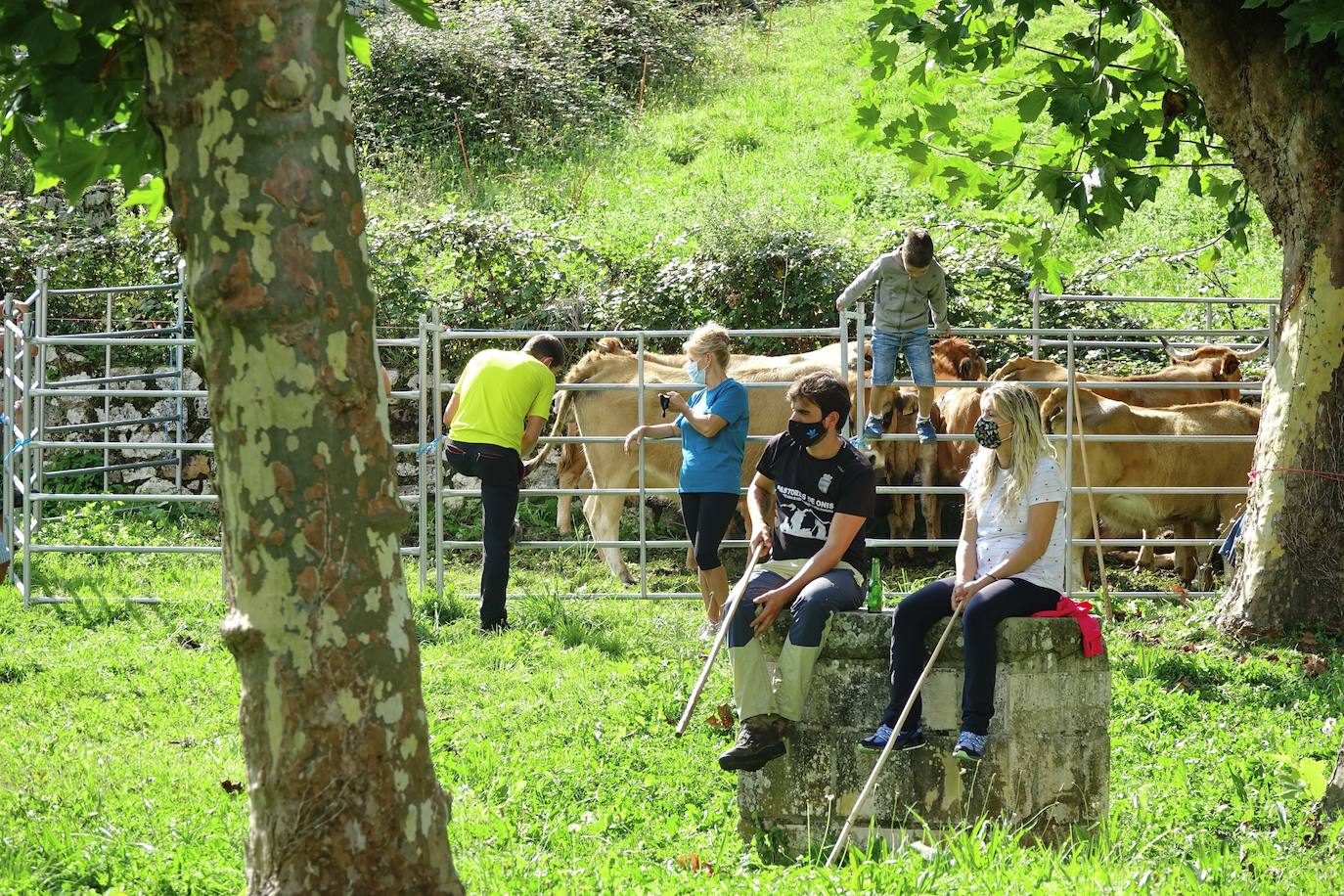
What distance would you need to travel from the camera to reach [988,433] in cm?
555

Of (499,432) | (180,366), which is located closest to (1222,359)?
(499,432)

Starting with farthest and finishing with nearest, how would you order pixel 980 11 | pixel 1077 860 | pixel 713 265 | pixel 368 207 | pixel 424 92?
1. pixel 424 92
2. pixel 368 207
3. pixel 713 265
4. pixel 980 11
5. pixel 1077 860

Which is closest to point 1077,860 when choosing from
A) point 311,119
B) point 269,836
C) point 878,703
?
point 878,703

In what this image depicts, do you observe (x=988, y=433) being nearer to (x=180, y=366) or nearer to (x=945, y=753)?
(x=945, y=753)

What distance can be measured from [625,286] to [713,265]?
34.8 inches

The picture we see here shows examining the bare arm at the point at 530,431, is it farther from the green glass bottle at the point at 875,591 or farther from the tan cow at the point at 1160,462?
the tan cow at the point at 1160,462

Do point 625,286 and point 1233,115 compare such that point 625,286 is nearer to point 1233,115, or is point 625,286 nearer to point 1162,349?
point 1162,349

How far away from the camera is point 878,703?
204 inches

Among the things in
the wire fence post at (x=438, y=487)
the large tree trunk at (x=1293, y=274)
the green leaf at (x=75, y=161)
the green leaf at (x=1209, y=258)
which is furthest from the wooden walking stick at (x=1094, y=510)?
the green leaf at (x=75, y=161)

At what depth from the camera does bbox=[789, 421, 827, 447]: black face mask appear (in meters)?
5.88

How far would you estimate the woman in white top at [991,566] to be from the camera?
494 centimetres

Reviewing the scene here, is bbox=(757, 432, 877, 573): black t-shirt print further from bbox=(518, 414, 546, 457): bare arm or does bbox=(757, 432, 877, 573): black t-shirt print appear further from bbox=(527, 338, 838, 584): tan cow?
bbox=(527, 338, 838, 584): tan cow

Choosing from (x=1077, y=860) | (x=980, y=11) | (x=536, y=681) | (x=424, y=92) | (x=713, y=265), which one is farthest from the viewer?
(x=424, y=92)

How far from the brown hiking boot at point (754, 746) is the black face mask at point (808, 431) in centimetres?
130
